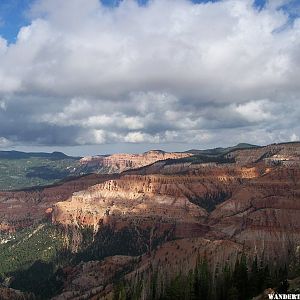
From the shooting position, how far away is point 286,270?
16475 centimetres

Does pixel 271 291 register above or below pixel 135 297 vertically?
above

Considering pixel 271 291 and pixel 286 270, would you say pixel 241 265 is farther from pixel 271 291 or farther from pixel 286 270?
pixel 271 291

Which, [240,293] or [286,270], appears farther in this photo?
[286,270]

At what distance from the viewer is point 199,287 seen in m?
147

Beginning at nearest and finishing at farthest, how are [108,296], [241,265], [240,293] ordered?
1. [240,293]
2. [241,265]
3. [108,296]

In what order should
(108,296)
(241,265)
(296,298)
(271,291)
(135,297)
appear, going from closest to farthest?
1. (296,298)
2. (271,291)
3. (241,265)
4. (135,297)
5. (108,296)

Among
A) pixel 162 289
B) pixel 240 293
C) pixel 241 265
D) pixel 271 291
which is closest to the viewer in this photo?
pixel 271 291

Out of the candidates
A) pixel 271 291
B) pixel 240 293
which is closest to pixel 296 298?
pixel 271 291

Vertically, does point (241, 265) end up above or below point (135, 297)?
above

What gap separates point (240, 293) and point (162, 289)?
167 feet

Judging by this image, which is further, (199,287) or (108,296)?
(108,296)

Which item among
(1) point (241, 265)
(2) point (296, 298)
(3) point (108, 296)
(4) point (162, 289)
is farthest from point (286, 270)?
(2) point (296, 298)

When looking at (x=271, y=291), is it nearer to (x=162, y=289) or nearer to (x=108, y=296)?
(x=162, y=289)

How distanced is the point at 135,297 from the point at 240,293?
4542 centimetres
